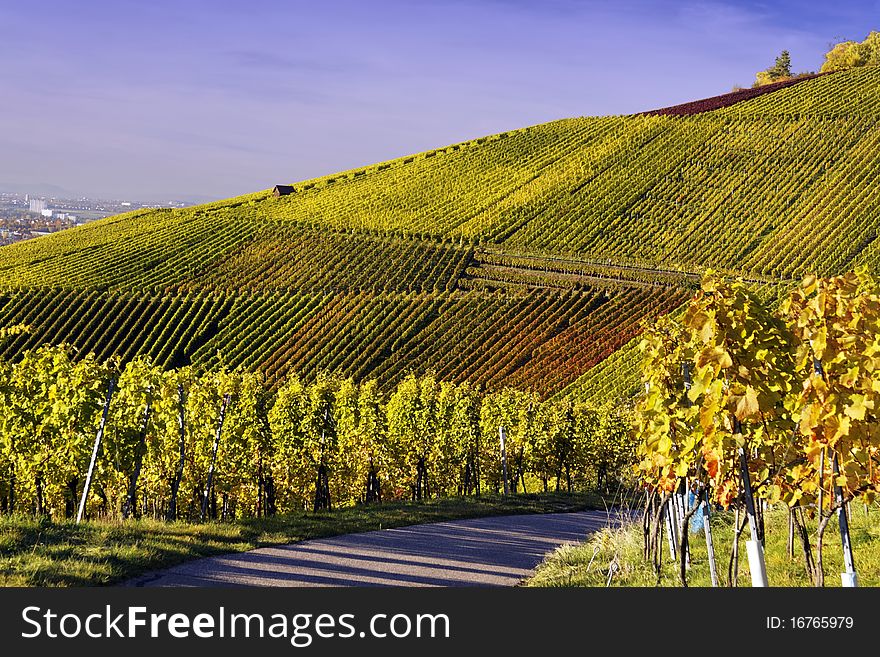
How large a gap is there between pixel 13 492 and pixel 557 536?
914cm

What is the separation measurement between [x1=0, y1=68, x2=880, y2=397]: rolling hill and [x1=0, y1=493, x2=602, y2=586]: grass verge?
2780 cm

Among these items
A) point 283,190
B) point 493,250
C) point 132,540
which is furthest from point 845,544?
point 283,190

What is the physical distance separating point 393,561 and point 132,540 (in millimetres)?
2774

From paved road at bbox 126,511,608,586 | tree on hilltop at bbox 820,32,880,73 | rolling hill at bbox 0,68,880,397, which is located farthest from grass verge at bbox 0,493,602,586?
tree on hilltop at bbox 820,32,880,73

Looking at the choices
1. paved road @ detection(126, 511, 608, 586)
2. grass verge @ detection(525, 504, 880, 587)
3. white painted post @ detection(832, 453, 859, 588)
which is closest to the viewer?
white painted post @ detection(832, 453, 859, 588)

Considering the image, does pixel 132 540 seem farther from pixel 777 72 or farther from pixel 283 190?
pixel 777 72

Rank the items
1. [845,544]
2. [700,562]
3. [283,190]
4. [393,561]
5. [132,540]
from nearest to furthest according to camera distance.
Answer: [845,544]
[132,540]
[700,562]
[393,561]
[283,190]

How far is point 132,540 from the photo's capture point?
891cm

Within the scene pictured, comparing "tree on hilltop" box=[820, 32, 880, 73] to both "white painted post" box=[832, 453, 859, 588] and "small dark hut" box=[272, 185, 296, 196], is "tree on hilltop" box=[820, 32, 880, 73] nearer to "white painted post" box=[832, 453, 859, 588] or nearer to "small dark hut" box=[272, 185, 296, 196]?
"small dark hut" box=[272, 185, 296, 196]

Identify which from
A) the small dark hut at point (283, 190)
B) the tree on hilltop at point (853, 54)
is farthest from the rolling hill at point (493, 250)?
the tree on hilltop at point (853, 54)

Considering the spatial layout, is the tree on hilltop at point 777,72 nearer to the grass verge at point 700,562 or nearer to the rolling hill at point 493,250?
the rolling hill at point 493,250

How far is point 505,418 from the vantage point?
24016mm

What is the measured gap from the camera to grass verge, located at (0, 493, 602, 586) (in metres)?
7.27

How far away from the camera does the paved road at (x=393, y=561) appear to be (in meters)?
8.12
